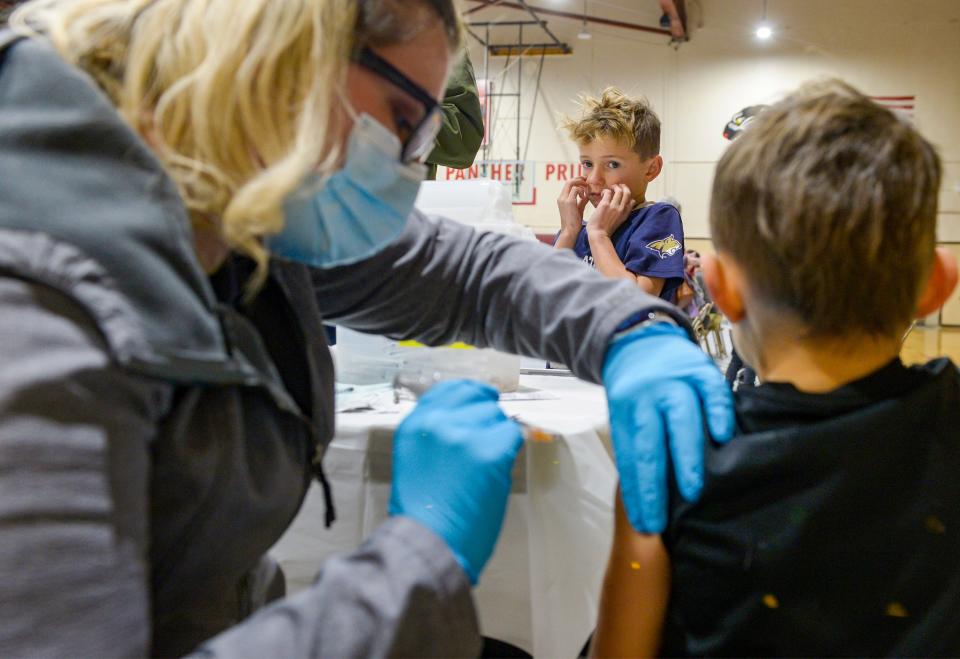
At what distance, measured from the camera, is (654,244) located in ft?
7.21

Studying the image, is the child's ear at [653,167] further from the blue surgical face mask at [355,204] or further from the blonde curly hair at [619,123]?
the blue surgical face mask at [355,204]

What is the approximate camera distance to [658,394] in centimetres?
82

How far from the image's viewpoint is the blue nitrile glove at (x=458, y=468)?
2.22ft

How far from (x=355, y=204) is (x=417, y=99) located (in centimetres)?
13

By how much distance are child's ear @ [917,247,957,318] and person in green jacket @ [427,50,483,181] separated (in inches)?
56.9

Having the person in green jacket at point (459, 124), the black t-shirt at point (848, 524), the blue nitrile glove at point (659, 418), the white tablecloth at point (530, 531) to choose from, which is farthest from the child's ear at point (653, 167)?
the black t-shirt at point (848, 524)

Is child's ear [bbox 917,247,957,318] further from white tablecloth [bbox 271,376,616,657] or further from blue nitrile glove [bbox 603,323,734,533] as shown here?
white tablecloth [bbox 271,376,616,657]

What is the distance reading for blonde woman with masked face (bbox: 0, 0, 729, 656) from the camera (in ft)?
1.57

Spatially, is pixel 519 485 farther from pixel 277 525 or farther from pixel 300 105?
pixel 300 105

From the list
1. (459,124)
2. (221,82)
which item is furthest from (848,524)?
(459,124)

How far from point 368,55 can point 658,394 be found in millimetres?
469

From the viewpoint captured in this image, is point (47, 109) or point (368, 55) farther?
point (368, 55)

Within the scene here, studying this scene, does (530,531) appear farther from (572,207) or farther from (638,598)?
(572,207)

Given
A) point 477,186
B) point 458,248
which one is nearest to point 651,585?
point 458,248
